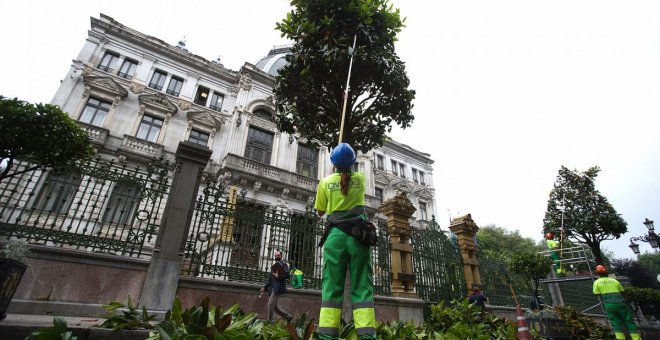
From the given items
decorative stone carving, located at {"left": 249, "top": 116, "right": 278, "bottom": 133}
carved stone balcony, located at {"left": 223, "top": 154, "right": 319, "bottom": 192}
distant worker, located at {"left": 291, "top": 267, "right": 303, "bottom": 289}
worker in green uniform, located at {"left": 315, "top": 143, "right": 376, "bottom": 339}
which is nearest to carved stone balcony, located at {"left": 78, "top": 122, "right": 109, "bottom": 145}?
carved stone balcony, located at {"left": 223, "top": 154, "right": 319, "bottom": 192}

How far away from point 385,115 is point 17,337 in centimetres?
740

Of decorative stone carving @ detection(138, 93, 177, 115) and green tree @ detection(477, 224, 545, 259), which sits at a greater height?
decorative stone carving @ detection(138, 93, 177, 115)

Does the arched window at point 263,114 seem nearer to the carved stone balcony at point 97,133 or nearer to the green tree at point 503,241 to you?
the carved stone balcony at point 97,133

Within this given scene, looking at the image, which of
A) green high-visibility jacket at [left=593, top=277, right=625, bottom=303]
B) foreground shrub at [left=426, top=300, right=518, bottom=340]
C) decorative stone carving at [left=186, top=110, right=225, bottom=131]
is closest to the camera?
foreground shrub at [left=426, top=300, right=518, bottom=340]

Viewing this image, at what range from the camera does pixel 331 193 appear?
131 inches

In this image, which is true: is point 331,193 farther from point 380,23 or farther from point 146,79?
point 146,79

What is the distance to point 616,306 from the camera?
274 inches

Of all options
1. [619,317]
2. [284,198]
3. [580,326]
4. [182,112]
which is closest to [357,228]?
[580,326]

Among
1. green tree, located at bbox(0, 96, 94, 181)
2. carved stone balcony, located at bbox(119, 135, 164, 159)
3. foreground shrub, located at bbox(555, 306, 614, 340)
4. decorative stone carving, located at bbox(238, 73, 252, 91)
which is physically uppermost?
decorative stone carving, located at bbox(238, 73, 252, 91)

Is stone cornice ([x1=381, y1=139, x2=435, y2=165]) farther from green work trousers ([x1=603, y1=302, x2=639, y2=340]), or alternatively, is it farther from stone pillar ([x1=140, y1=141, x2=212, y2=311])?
stone pillar ([x1=140, y1=141, x2=212, y2=311])

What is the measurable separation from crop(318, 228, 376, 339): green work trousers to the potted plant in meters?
3.37

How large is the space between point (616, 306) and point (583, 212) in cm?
1120

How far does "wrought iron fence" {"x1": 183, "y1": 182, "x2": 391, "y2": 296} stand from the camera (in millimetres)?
5885

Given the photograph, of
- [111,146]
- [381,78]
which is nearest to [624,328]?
[381,78]
